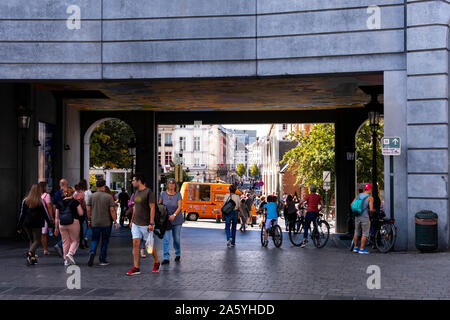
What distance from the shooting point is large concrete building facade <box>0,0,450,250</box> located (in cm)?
1367

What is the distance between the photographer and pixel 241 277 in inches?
398

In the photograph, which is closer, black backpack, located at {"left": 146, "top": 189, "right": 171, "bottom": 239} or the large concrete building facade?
black backpack, located at {"left": 146, "top": 189, "right": 171, "bottom": 239}

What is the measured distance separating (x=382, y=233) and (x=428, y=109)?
9.91 feet

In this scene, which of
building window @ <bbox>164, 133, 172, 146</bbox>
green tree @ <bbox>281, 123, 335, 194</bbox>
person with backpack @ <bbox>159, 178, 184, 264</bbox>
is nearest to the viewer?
person with backpack @ <bbox>159, 178, 184, 264</bbox>

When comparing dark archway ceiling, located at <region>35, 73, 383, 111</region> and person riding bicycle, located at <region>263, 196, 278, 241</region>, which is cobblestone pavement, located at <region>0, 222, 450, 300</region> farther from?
dark archway ceiling, located at <region>35, 73, 383, 111</region>

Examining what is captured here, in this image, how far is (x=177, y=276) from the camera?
403 inches

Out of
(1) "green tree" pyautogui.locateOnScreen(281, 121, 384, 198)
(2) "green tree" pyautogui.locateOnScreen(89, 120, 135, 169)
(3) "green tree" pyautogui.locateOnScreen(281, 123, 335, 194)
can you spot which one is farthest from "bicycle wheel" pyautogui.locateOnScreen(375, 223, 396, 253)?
(2) "green tree" pyautogui.locateOnScreen(89, 120, 135, 169)

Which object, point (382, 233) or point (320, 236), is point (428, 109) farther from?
point (320, 236)

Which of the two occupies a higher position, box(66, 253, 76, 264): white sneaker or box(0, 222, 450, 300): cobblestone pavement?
box(66, 253, 76, 264): white sneaker

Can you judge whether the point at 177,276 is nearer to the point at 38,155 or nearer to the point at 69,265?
the point at 69,265

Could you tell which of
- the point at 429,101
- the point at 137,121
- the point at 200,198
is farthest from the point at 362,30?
the point at 200,198

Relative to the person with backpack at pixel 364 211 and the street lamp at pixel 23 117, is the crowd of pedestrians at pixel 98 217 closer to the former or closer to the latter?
the person with backpack at pixel 364 211

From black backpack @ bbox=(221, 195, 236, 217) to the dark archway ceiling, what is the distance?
313 centimetres
